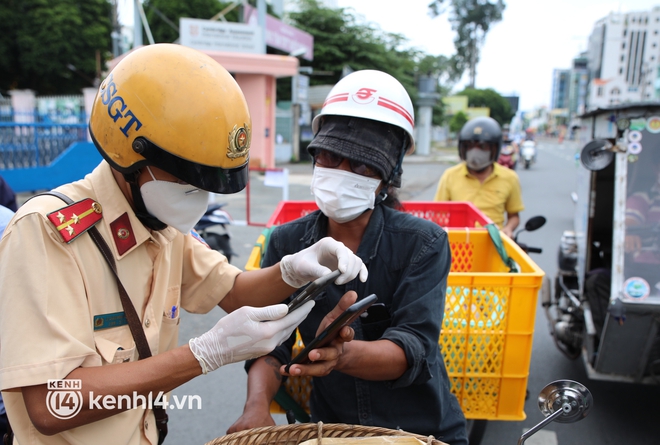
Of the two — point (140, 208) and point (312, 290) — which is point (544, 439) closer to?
point (312, 290)

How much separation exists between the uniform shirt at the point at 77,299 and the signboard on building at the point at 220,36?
1401 centimetres

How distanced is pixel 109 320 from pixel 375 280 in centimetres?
89

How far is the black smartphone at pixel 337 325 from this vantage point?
4.07ft

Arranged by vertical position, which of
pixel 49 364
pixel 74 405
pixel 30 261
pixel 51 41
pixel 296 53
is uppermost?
pixel 51 41

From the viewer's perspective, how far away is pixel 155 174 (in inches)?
53.3

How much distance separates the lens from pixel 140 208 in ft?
4.59

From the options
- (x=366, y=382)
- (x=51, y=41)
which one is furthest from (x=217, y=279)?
(x=51, y=41)

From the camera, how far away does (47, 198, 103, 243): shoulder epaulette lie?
45.5 inches

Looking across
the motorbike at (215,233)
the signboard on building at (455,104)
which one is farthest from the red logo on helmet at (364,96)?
the signboard on building at (455,104)

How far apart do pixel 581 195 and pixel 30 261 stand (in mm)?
3859

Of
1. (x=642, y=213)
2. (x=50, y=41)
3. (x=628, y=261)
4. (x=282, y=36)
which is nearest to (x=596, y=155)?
(x=642, y=213)

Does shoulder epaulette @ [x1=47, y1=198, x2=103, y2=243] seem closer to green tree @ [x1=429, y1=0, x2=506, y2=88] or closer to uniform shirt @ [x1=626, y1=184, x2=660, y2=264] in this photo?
uniform shirt @ [x1=626, y1=184, x2=660, y2=264]

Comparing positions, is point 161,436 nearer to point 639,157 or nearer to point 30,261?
point 30,261

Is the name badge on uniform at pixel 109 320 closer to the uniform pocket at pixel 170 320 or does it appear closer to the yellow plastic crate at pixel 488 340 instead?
the uniform pocket at pixel 170 320
